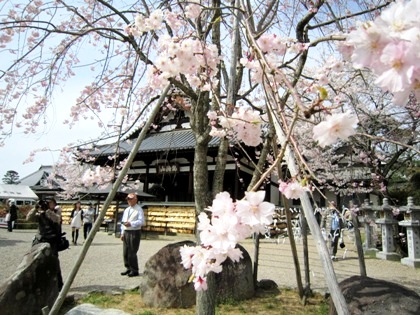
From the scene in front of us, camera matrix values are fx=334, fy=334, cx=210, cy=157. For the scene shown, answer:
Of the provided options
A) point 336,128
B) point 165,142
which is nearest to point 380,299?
point 336,128

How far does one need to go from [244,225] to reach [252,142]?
3.28 ft

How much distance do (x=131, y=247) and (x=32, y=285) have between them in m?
2.52

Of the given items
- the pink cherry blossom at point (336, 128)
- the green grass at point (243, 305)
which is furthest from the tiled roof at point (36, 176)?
the pink cherry blossom at point (336, 128)

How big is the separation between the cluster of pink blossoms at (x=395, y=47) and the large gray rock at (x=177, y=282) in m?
3.93

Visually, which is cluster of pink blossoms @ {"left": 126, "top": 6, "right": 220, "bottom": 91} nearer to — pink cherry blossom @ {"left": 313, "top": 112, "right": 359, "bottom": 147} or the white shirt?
pink cherry blossom @ {"left": 313, "top": 112, "right": 359, "bottom": 147}

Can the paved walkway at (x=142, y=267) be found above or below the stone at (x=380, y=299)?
below

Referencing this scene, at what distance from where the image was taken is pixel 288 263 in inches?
337

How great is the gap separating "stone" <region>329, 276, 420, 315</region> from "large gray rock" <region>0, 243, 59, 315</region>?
11.1ft

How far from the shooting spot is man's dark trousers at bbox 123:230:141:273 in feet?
21.2

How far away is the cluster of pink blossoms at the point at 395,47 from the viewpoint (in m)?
0.85

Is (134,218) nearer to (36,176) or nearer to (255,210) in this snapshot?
(255,210)

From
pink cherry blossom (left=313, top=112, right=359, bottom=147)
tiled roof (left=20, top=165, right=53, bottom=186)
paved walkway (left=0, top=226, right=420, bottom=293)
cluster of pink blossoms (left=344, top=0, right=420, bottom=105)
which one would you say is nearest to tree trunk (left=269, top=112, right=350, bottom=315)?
pink cherry blossom (left=313, top=112, right=359, bottom=147)

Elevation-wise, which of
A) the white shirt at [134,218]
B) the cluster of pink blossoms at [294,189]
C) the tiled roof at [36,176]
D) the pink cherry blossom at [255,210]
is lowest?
the white shirt at [134,218]

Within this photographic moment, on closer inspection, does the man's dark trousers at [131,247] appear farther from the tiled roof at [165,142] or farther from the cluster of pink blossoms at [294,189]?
the tiled roof at [165,142]
